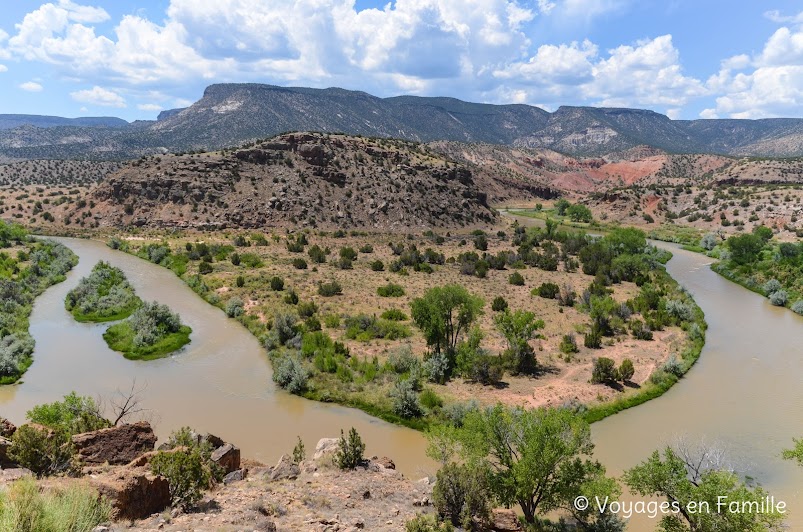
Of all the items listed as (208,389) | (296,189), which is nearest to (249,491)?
(208,389)

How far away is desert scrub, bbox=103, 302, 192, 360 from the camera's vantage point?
2759cm

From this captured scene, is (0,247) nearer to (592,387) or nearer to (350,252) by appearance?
(350,252)

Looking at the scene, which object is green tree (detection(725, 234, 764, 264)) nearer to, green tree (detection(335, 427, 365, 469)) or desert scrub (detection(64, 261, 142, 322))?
green tree (detection(335, 427, 365, 469))

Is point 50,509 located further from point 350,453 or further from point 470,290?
point 470,290

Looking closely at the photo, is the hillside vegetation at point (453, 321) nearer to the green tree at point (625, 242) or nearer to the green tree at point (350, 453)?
the green tree at point (625, 242)

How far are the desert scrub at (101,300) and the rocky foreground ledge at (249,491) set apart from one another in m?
22.0

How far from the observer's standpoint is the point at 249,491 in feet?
39.3

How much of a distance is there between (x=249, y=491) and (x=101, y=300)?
29.2 meters

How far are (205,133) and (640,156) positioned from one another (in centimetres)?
13731

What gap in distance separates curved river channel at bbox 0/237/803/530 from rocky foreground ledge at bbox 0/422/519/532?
3.30 meters

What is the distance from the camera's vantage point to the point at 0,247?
5106 cm

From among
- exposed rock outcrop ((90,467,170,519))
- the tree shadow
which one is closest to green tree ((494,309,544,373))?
the tree shadow

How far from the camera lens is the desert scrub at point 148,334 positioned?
2759cm

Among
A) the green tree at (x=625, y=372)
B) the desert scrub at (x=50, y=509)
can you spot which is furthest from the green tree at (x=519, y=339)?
the desert scrub at (x=50, y=509)
